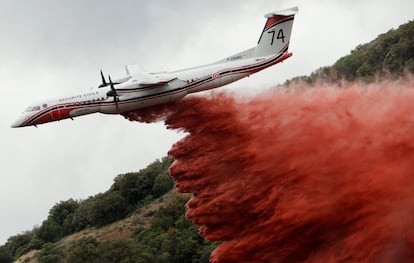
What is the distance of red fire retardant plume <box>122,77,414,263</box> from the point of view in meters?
35.8

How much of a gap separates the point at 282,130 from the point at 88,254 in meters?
81.0

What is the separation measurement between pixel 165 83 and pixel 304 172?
11.9 m

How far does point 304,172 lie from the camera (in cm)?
3888

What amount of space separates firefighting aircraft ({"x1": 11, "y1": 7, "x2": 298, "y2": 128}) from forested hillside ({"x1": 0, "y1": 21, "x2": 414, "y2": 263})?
181ft

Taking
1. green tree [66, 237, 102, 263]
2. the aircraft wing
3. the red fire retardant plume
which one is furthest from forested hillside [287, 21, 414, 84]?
the red fire retardant plume

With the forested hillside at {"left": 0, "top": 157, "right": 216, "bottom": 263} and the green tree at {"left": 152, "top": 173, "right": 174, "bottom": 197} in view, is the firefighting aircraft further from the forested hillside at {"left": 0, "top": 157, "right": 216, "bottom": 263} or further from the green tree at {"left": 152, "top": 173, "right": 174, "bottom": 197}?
the green tree at {"left": 152, "top": 173, "right": 174, "bottom": 197}

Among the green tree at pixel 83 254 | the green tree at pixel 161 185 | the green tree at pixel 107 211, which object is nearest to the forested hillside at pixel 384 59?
the green tree at pixel 161 185

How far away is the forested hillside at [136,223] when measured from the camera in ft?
364

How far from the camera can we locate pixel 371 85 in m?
42.1

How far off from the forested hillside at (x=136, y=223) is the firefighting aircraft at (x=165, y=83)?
2177 inches

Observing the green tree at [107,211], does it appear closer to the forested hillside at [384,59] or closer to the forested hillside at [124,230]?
the forested hillside at [124,230]

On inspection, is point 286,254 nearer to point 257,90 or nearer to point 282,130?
point 282,130

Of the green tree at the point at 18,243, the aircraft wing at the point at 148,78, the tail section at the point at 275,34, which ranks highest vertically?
the tail section at the point at 275,34

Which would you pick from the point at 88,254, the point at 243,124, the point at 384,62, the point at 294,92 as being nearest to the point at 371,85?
the point at 294,92
